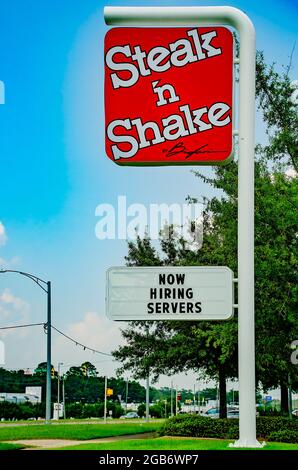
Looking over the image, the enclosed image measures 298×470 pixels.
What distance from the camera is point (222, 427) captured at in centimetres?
2953

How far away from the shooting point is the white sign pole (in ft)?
35.8

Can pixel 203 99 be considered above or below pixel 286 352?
above

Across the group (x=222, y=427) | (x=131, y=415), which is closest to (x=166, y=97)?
(x=222, y=427)

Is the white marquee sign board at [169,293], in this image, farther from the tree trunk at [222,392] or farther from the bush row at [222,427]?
the tree trunk at [222,392]

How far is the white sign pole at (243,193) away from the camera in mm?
10906

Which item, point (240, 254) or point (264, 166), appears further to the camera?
point (264, 166)

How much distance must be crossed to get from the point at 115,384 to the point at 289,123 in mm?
27586

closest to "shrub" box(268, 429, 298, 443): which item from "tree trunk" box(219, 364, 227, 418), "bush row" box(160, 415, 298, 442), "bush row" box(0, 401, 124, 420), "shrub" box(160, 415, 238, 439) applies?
"bush row" box(160, 415, 298, 442)

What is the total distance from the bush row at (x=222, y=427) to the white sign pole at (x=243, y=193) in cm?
1747

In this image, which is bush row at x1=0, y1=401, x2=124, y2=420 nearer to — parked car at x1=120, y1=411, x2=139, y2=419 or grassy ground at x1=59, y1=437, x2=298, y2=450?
parked car at x1=120, y1=411, x2=139, y2=419

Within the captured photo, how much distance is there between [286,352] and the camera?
26578 millimetres
